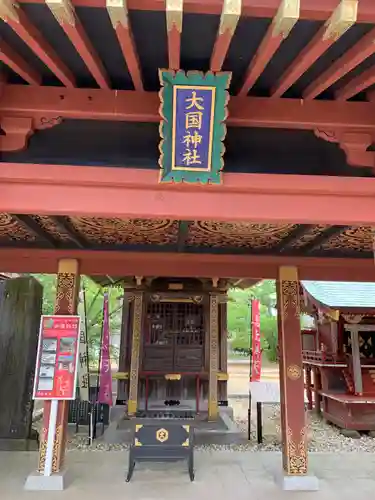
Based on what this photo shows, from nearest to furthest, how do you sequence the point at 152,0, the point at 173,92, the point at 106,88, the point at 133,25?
the point at 152,0 → the point at 133,25 → the point at 173,92 → the point at 106,88

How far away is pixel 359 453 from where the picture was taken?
7270 mm

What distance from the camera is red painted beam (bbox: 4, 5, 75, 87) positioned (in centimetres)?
203

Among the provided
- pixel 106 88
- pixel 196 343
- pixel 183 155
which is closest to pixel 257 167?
pixel 183 155

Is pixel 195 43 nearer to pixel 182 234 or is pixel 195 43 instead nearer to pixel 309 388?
pixel 182 234

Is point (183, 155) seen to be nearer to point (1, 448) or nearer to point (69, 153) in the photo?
point (69, 153)

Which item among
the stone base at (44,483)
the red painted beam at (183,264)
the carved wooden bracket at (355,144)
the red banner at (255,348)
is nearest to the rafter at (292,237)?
the red painted beam at (183,264)

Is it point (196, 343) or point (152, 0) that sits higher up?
point (152, 0)

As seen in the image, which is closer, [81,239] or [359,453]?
[81,239]

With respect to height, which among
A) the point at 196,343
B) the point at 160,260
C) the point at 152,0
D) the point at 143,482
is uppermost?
the point at 152,0

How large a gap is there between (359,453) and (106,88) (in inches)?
297

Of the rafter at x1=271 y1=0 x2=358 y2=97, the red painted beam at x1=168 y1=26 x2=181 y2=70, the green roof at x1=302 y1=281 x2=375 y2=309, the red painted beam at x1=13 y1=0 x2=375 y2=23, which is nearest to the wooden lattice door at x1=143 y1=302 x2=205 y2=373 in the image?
the green roof at x1=302 y1=281 x2=375 y2=309

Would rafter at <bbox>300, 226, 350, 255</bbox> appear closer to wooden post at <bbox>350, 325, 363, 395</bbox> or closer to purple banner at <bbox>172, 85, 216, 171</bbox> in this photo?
purple banner at <bbox>172, 85, 216, 171</bbox>

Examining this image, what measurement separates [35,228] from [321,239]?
12.0 feet

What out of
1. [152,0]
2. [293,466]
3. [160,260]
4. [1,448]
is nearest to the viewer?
[152,0]
